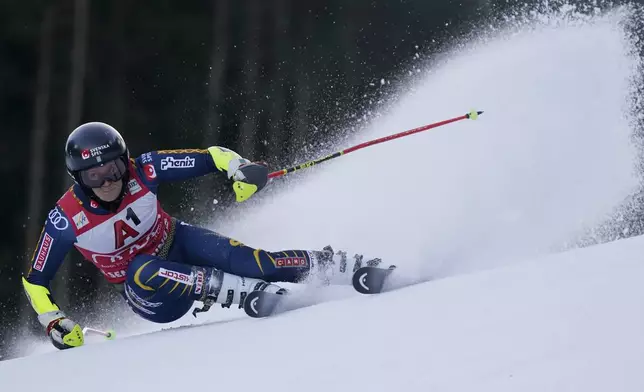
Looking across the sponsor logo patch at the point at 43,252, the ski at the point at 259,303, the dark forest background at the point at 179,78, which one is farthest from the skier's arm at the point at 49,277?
the dark forest background at the point at 179,78

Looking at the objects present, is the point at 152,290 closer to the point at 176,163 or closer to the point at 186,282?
the point at 186,282

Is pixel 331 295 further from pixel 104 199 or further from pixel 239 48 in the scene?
pixel 239 48

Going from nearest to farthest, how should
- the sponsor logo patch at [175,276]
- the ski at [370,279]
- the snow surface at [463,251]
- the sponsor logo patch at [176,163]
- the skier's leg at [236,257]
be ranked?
the snow surface at [463,251] < the ski at [370,279] < the sponsor logo patch at [175,276] < the skier's leg at [236,257] < the sponsor logo patch at [176,163]

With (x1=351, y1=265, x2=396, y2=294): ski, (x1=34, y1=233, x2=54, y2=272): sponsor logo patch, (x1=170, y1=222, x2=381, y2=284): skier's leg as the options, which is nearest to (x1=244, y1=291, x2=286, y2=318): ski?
(x1=170, y1=222, x2=381, y2=284): skier's leg

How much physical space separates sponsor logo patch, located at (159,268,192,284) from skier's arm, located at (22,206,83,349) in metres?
0.46

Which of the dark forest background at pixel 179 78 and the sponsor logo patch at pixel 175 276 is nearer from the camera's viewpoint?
the sponsor logo patch at pixel 175 276

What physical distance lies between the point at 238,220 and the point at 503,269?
370 centimetres

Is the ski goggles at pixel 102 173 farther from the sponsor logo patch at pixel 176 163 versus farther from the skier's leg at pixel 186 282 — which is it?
the skier's leg at pixel 186 282

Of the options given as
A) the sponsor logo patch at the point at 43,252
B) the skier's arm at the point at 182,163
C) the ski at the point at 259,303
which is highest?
the skier's arm at the point at 182,163

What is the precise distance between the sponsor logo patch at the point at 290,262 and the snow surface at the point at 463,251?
0.12m

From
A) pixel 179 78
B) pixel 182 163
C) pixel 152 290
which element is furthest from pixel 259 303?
pixel 179 78

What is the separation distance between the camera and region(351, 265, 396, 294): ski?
3.08 meters

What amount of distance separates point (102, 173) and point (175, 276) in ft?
1.66

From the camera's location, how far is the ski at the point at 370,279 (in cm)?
308
